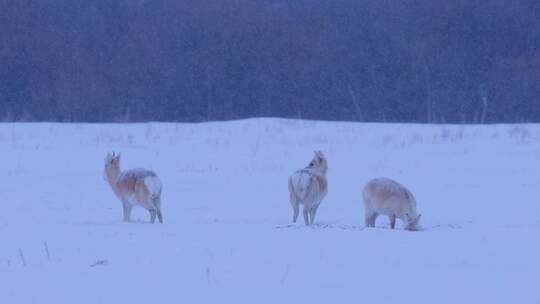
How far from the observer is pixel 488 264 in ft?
23.3

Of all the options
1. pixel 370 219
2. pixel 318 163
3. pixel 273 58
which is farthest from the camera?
pixel 273 58

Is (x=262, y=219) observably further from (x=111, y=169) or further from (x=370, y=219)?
(x=111, y=169)

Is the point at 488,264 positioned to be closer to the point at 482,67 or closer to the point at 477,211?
the point at 477,211

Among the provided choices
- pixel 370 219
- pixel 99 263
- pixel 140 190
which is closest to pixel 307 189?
pixel 370 219

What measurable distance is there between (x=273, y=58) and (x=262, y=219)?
2887 centimetres

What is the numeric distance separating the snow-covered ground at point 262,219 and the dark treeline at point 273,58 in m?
11.8

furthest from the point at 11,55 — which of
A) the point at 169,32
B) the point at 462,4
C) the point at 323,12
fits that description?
the point at 462,4

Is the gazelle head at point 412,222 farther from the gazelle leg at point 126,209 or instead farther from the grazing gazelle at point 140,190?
the gazelle leg at point 126,209

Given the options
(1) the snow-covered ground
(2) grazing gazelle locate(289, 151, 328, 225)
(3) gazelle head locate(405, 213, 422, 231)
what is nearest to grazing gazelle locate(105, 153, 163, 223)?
(1) the snow-covered ground

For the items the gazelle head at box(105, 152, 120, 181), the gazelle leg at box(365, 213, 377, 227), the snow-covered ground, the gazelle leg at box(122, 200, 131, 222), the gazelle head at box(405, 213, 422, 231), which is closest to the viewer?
the snow-covered ground

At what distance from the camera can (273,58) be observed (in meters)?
40.3

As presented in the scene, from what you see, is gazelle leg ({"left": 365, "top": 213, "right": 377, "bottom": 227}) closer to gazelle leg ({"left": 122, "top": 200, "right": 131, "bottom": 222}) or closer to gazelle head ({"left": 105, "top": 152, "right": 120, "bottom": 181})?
gazelle leg ({"left": 122, "top": 200, "right": 131, "bottom": 222})

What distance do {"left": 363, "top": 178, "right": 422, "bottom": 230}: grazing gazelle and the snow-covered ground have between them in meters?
0.35

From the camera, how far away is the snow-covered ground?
248 inches
